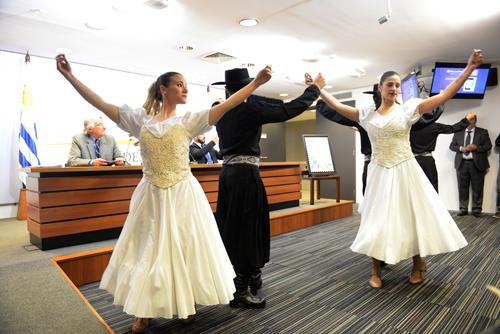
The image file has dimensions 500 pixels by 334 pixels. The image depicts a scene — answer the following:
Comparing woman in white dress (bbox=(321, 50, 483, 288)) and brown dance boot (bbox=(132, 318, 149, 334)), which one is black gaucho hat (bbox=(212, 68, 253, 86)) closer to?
woman in white dress (bbox=(321, 50, 483, 288))

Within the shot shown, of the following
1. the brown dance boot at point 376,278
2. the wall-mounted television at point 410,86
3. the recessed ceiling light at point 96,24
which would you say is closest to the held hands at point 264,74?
the brown dance boot at point 376,278

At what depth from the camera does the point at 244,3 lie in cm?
400

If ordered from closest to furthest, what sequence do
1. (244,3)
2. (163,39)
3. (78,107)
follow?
(244,3)
(163,39)
(78,107)

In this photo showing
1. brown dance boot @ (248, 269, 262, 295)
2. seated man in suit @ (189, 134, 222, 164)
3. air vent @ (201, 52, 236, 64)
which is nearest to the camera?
brown dance boot @ (248, 269, 262, 295)

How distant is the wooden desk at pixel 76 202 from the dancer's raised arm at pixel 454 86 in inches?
121

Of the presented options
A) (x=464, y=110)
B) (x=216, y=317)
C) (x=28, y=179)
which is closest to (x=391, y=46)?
(x=464, y=110)

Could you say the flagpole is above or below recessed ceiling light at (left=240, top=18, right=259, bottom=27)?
below

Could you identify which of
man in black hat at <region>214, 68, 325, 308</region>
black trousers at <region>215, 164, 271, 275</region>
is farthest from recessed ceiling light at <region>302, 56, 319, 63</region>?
black trousers at <region>215, 164, 271, 275</region>

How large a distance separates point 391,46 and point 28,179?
570 centimetres

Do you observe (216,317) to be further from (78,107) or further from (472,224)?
(78,107)

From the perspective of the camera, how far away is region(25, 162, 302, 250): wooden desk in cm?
336

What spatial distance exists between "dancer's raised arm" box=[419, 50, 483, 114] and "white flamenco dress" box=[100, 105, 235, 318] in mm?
1785

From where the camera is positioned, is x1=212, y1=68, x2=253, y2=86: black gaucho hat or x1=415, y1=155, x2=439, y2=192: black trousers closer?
x1=212, y1=68, x2=253, y2=86: black gaucho hat

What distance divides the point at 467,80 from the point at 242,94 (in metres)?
6.22
